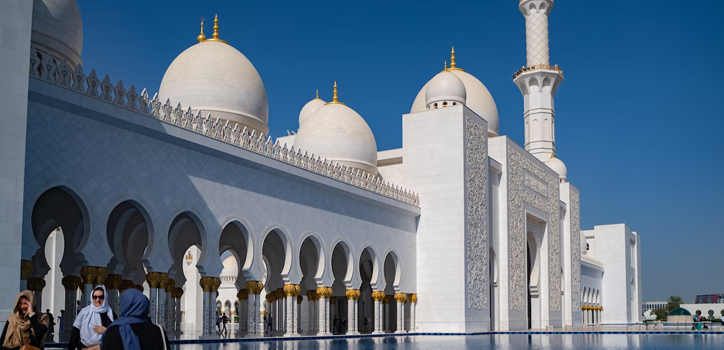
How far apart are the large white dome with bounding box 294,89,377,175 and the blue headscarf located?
13189mm

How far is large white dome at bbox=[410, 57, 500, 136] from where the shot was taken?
66.2 ft

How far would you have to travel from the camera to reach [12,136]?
614cm

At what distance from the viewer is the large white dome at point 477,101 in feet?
66.2

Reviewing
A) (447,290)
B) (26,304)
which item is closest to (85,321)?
(26,304)

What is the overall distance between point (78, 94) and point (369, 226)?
710 cm

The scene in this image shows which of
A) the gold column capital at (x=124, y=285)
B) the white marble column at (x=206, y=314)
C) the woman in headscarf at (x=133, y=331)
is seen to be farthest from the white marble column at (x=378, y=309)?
the woman in headscarf at (x=133, y=331)

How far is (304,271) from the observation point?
15359mm

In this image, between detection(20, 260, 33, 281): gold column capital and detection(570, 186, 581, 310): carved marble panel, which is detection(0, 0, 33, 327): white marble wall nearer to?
detection(20, 260, 33, 281): gold column capital

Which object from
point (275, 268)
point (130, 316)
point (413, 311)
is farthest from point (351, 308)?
point (130, 316)

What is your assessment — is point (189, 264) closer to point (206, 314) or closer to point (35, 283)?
point (206, 314)

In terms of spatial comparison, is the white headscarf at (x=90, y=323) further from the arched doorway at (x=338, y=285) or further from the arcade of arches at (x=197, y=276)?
the arched doorway at (x=338, y=285)

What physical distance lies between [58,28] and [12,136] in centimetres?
355

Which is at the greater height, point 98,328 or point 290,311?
point 98,328

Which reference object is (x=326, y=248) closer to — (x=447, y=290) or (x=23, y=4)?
(x=447, y=290)
